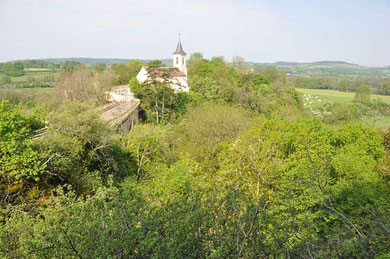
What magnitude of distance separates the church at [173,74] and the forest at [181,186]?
1.34 meters

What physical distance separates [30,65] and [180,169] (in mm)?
108236

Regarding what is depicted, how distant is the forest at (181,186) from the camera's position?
4.86m

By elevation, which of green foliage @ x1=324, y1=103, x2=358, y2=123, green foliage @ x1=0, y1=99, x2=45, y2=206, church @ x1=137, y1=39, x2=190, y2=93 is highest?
church @ x1=137, y1=39, x2=190, y2=93

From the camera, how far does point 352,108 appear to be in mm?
51688

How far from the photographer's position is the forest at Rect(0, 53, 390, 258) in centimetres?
486

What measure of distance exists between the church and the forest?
4.41 ft

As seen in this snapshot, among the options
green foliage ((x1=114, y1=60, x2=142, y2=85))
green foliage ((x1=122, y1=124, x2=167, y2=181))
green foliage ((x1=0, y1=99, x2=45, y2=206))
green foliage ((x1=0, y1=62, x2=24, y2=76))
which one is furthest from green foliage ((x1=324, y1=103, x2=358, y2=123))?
green foliage ((x1=0, y1=62, x2=24, y2=76))

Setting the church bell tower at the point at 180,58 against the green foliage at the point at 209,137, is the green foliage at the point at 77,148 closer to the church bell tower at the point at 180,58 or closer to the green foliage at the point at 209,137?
the green foliage at the point at 209,137

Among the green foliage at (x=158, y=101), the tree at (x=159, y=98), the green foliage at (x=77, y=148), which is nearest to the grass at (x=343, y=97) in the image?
the green foliage at (x=158, y=101)

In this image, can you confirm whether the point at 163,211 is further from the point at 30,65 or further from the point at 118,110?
the point at 30,65

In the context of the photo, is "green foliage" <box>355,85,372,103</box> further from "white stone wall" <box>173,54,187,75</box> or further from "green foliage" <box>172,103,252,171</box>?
"green foliage" <box>172,103,252,171</box>

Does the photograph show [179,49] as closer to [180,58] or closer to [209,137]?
[180,58]

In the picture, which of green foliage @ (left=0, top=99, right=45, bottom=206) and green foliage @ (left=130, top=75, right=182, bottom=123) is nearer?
green foliage @ (left=0, top=99, right=45, bottom=206)

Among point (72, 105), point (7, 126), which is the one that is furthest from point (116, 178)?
point (7, 126)
